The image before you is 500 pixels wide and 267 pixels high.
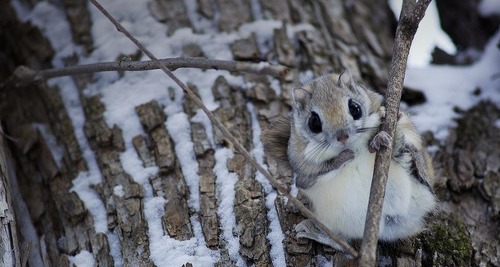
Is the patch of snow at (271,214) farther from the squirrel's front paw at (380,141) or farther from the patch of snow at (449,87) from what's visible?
the patch of snow at (449,87)

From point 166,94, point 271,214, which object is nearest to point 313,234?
point 271,214

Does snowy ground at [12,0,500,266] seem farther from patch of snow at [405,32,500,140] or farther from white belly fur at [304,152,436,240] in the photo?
white belly fur at [304,152,436,240]

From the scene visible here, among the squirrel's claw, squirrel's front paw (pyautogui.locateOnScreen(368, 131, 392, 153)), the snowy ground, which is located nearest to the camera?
squirrel's front paw (pyautogui.locateOnScreen(368, 131, 392, 153))

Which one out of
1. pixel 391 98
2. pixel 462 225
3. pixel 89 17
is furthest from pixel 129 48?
pixel 462 225

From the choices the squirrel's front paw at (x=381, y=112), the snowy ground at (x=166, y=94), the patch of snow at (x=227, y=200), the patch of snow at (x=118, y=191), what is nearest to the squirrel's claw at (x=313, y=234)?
the snowy ground at (x=166, y=94)

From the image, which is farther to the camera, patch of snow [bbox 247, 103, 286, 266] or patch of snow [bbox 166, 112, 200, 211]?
patch of snow [bbox 166, 112, 200, 211]

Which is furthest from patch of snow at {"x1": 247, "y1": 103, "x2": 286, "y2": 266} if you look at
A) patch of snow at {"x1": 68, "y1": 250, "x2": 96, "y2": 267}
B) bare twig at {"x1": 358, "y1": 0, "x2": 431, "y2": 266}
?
patch of snow at {"x1": 68, "y1": 250, "x2": 96, "y2": 267}

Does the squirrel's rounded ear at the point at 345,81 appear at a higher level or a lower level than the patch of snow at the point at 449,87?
lower
